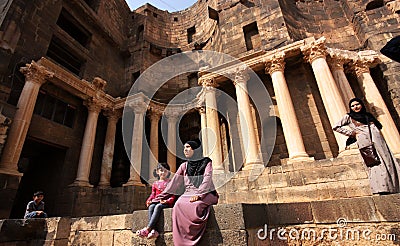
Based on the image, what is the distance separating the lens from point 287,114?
8711 mm

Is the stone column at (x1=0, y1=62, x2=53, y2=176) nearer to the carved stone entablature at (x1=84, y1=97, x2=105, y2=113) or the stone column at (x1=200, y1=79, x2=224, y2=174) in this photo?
the carved stone entablature at (x1=84, y1=97, x2=105, y2=113)

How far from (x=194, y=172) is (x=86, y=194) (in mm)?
9704

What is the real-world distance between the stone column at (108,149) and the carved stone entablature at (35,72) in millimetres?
4265

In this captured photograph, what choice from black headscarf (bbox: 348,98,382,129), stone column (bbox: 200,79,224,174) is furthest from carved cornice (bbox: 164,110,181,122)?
black headscarf (bbox: 348,98,382,129)

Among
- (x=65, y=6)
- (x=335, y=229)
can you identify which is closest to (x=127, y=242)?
(x=335, y=229)

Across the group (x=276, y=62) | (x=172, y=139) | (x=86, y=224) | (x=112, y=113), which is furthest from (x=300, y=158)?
(x=112, y=113)

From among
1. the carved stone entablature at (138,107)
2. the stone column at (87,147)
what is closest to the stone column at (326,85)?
the carved stone entablature at (138,107)

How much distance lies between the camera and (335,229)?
2805 mm

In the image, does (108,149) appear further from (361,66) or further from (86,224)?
(361,66)

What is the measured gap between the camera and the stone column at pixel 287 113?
25.9ft

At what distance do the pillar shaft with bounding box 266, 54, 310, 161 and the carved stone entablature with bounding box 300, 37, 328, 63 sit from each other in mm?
1164

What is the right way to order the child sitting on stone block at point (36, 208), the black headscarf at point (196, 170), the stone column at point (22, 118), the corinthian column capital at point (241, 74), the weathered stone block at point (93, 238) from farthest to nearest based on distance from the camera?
the corinthian column capital at point (241, 74) → the stone column at point (22, 118) → the child sitting on stone block at point (36, 208) → the weathered stone block at point (93, 238) → the black headscarf at point (196, 170)

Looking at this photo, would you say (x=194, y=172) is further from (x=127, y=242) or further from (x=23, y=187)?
(x=23, y=187)

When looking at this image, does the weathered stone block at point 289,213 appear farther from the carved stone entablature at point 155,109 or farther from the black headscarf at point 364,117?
the carved stone entablature at point 155,109
